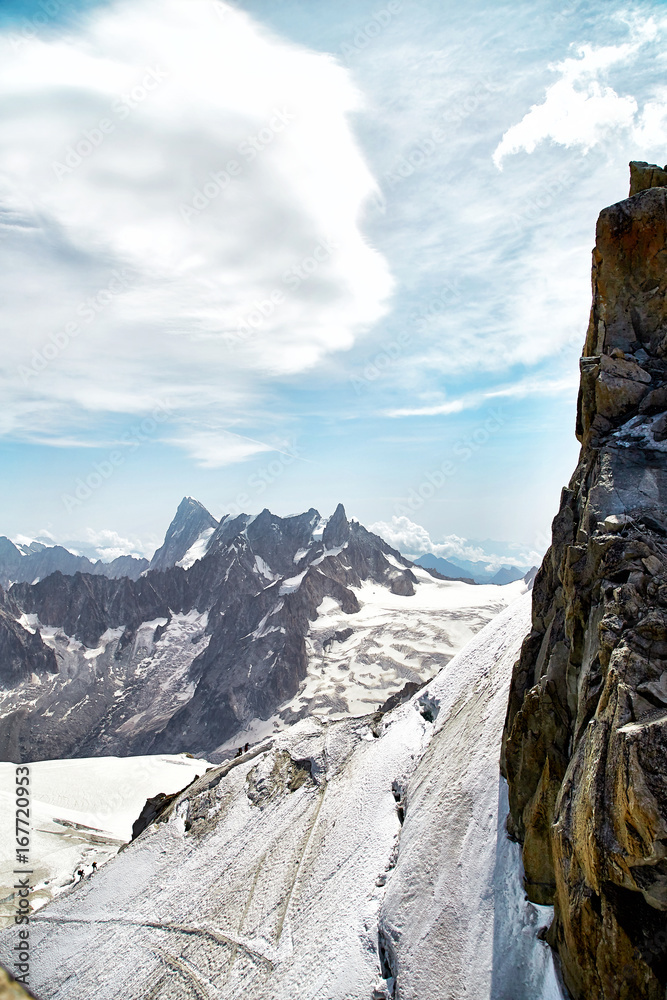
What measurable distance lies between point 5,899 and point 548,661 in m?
50.3

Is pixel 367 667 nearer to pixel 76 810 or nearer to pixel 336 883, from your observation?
pixel 76 810

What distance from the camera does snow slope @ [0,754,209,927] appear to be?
163ft

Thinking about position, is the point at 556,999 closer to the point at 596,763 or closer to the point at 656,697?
the point at 596,763

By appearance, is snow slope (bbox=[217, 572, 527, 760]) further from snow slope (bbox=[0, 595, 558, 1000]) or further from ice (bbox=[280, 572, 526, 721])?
snow slope (bbox=[0, 595, 558, 1000])

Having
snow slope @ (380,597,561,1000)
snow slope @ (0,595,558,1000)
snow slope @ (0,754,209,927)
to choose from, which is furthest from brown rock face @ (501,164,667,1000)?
snow slope @ (0,754,209,927)

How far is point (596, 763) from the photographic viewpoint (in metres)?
14.5

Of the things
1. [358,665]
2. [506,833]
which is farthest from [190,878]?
[358,665]

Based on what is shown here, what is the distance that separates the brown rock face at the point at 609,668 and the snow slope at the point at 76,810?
43.6 metres

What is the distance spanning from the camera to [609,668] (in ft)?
50.5

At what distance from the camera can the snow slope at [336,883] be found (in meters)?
21.3

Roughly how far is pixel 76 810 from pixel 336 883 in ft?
222

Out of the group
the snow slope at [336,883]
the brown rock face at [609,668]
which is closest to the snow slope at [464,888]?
the snow slope at [336,883]

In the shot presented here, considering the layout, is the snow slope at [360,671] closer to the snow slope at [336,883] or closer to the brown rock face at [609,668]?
the snow slope at [336,883]

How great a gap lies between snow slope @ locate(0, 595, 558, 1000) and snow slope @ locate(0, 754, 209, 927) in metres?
14.8
